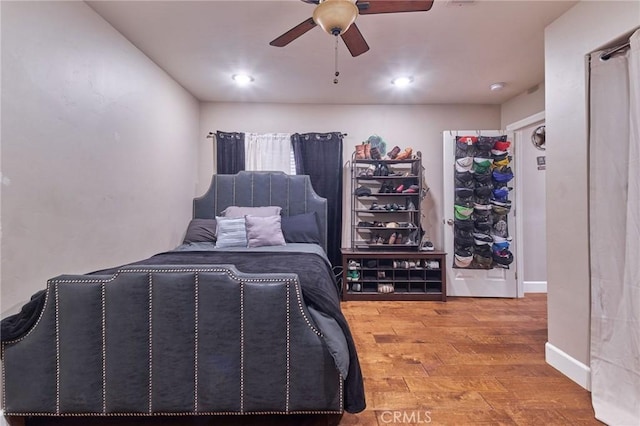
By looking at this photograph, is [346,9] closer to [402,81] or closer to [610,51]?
[610,51]

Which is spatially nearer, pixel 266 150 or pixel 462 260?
pixel 462 260

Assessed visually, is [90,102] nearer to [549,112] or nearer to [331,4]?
[331,4]

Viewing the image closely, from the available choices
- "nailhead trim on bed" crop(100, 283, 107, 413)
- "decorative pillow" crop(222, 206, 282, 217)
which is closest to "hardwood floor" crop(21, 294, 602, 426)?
"nailhead trim on bed" crop(100, 283, 107, 413)

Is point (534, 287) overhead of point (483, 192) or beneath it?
beneath

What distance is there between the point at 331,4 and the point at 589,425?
2.51 m

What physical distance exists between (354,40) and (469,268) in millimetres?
3042

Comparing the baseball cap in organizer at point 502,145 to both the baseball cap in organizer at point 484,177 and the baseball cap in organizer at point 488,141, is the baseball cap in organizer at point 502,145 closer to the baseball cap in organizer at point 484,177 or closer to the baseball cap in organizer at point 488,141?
the baseball cap in organizer at point 488,141

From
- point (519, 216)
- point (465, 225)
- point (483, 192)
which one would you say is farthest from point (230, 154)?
point (519, 216)

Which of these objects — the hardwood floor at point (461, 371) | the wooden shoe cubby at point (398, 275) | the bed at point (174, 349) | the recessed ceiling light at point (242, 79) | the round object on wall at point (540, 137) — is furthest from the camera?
the wooden shoe cubby at point (398, 275)

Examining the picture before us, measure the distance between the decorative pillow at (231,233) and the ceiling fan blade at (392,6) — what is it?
233 centimetres

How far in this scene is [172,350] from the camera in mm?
1430

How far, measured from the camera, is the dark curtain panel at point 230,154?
157 inches

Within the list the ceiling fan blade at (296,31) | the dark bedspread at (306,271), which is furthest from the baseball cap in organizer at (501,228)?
the ceiling fan blade at (296,31)

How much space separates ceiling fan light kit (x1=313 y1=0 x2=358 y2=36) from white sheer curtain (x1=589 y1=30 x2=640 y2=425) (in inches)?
58.0
